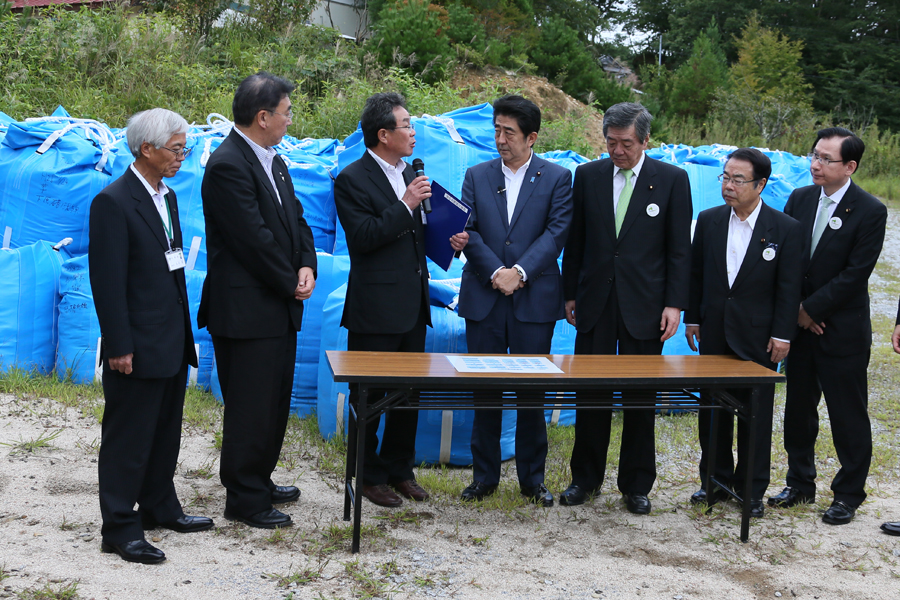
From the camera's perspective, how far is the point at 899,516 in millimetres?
3342

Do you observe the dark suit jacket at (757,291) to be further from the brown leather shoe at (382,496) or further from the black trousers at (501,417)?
the brown leather shoe at (382,496)

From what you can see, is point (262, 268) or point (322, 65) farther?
point (322, 65)

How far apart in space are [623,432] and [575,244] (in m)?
0.81

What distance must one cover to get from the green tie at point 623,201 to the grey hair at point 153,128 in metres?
1.73

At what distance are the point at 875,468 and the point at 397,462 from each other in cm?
239

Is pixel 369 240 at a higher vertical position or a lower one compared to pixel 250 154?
lower

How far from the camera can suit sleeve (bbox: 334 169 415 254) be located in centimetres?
300

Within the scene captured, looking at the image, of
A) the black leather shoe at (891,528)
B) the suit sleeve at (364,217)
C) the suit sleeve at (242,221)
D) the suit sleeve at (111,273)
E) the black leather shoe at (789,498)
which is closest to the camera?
the suit sleeve at (111,273)

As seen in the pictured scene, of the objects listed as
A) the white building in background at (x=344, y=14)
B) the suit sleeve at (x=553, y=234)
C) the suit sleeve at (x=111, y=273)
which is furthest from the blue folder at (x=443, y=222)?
the white building in background at (x=344, y=14)

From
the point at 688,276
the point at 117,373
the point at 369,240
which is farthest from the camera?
the point at 688,276

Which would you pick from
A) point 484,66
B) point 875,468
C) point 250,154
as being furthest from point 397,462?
point 484,66

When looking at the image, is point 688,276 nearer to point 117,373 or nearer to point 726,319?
point 726,319

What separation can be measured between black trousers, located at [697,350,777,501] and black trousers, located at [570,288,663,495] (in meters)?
0.28

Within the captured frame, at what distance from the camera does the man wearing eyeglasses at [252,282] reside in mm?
2781
